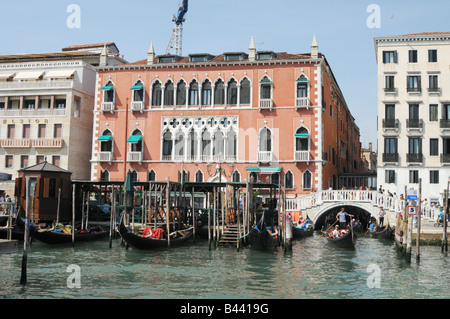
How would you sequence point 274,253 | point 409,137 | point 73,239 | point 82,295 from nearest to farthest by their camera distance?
point 82,295 → point 274,253 → point 73,239 → point 409,137

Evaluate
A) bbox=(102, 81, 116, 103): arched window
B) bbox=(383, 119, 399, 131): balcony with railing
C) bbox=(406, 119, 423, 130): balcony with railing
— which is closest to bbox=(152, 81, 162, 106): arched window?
bbox=(102, 81, 116, 103): arched window

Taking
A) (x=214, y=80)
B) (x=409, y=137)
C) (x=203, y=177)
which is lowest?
(x=203, y=177)

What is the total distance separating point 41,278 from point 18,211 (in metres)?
9.78

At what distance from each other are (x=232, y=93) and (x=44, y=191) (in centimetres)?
1212

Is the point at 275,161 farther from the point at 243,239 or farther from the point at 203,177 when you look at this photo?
the point at 243,239

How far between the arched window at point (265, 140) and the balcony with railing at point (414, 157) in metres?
A: 7.49

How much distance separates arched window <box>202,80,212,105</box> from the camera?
30562 millimetres

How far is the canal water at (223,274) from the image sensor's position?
11.6 metres

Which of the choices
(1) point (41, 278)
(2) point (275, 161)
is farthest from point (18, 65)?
(1) point (41, 278)

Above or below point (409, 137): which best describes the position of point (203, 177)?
below

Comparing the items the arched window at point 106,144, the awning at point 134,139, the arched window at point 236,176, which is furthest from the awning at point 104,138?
the arched window at point 236,176

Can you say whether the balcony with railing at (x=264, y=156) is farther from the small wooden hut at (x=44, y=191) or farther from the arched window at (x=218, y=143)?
the small wooden hut at (x=44, y=191)

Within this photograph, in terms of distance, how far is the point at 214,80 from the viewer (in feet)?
99.7

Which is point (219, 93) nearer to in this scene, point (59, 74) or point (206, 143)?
point (206, 143)
